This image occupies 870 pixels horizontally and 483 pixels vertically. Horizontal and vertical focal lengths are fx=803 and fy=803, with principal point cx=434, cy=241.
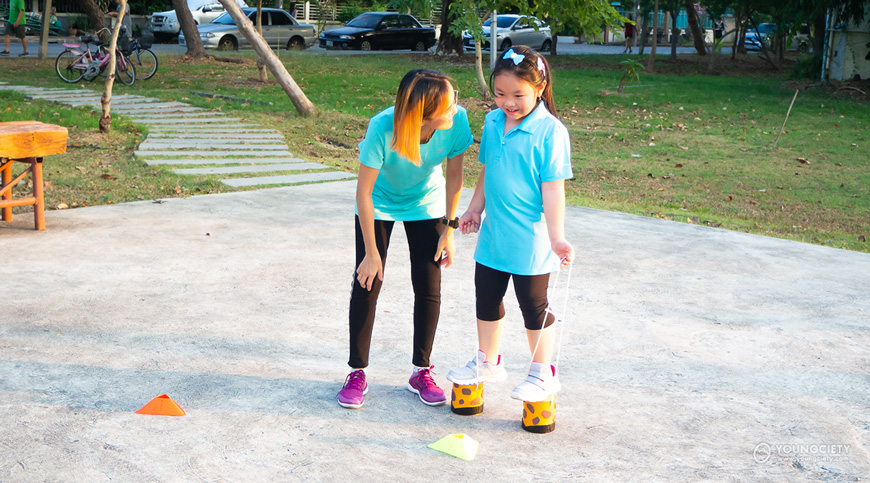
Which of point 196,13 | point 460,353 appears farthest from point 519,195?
point 196,13

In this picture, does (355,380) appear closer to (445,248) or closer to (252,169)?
(445,248)

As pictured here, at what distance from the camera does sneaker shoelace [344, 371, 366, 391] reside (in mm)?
3285

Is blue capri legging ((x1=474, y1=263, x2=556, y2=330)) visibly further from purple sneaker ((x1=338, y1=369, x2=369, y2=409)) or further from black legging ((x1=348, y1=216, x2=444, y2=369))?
purple sneaker ((x1=338, y1=369, x2=369, y2=409))

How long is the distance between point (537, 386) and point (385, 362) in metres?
0.98

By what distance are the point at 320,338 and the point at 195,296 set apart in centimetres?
97

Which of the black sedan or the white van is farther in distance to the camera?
the white van

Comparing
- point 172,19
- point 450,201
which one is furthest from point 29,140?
point 172,19

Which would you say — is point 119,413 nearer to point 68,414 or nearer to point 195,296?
point 68,414

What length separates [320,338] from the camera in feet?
13.3

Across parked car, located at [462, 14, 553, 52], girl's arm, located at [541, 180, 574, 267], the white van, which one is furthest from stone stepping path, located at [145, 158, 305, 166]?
the white van

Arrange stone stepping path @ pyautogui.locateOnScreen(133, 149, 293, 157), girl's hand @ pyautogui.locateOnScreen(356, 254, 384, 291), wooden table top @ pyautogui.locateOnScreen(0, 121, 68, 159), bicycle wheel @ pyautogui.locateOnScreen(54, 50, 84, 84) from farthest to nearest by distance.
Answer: bicycle wheel @ pyautogui.locateOnScreen(54, 50, 84, 84) → stone stepping path @ pyautogui.locateOnScreen(133, 149, 293, 157) → wooden table top @ pyautogui.locateOnScreen(0, 121, 68, 159) → girl's hand @ pyautogui.locateOnScreen(356, 254, 384, 291)

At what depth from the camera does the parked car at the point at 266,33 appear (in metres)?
24.4

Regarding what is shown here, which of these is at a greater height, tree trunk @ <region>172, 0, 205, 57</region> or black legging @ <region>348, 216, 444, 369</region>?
tree trunk @ <region>172, 0, 205, 57</region>

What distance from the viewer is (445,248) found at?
325 cm
